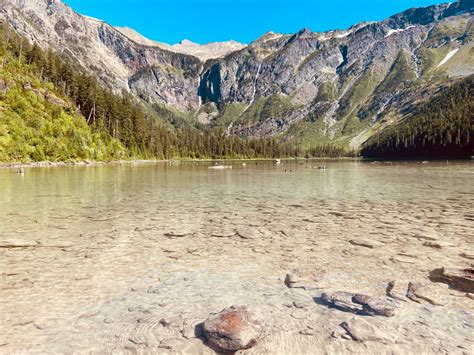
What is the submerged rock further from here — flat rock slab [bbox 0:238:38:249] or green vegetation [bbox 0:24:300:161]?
green vegetation [bbox 0:24:300:161]

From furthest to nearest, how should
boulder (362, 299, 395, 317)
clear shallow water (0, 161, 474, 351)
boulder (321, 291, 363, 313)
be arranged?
clear shallow water (0, 161, 474, 351)
boulder (321, 291, 363, 313)
boulder (362, 299, 395, 317)

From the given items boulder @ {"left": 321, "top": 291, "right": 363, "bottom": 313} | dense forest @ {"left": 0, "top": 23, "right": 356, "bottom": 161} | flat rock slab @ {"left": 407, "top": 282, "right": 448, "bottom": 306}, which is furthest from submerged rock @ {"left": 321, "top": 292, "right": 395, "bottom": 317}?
dense forest @ {"left": 0, "top": 23, "right": 356, "bottom": 161}

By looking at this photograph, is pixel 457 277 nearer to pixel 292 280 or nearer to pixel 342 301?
pixel 342 301

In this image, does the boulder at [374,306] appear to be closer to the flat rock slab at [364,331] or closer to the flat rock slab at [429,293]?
the flat rock slab at [364,331]

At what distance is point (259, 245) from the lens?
1396 centimetres

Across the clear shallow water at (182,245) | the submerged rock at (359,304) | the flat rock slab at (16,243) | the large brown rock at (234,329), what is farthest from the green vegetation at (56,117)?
the submerged rock at (359,304)

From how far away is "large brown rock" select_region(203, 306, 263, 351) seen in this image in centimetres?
646

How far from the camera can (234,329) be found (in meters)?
6.79

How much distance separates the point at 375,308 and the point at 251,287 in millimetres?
3407

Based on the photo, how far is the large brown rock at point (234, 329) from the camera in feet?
21.2

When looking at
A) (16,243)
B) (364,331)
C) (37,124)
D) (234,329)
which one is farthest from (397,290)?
(37,124)

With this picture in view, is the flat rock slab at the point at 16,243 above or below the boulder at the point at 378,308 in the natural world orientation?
below

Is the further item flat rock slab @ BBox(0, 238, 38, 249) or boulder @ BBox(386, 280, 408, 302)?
flat rock slab @ BBox(0, 238, 38, 249)

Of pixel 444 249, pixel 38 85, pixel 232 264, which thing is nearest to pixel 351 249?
pixel 444 249
